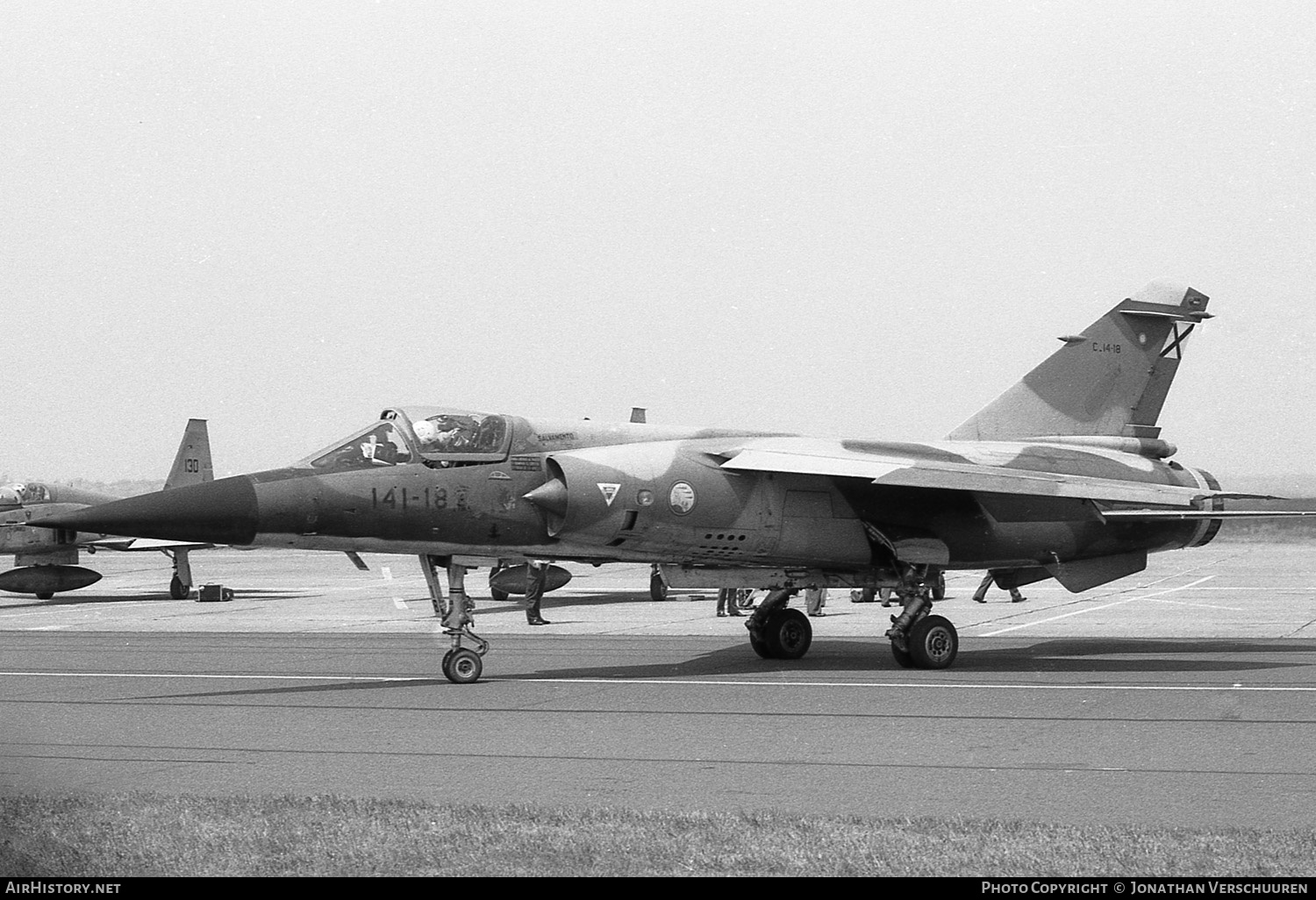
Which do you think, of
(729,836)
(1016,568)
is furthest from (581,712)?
(1016,568)

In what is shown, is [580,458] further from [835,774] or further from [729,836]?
[729,836]

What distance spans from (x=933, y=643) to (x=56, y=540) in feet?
84.2

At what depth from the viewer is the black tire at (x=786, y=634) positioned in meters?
17.5

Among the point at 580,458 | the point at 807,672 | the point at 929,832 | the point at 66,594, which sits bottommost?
the point at 66,594

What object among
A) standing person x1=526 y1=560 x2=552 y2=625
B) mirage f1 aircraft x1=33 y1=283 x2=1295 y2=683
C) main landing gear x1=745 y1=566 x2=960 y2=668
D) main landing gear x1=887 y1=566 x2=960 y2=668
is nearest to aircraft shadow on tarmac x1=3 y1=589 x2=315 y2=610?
standing person x1=526 y1=560 x2=552 y2=625

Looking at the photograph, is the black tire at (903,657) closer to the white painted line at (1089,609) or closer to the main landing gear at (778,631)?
the main landing gear at (778,631)

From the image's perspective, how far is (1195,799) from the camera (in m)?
8.15

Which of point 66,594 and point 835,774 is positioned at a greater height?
point 835,774

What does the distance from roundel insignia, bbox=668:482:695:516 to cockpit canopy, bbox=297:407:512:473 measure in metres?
1.80

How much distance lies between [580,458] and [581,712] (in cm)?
322

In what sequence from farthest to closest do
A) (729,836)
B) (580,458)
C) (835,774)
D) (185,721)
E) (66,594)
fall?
(66,594) < (580,458) < (185,721) < (835,774) < (729,836)

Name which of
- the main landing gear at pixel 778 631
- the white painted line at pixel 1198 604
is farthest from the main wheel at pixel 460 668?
the white painted line at pixel 1198 604

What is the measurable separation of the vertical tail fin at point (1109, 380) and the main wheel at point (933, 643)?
438 centimetres

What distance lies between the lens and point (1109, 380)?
19.8 meters
